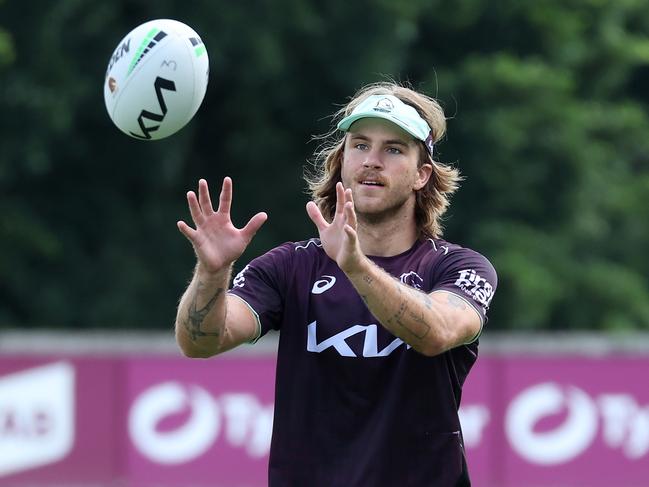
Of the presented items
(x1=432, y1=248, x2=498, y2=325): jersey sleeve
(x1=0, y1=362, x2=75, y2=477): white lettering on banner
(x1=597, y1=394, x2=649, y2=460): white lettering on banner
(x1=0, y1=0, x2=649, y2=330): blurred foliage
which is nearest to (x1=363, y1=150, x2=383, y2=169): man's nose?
(x1=432, y1=248, x2=498, y2=325): jersey sleeve

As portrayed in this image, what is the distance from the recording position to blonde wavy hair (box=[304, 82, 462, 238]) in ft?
18.1

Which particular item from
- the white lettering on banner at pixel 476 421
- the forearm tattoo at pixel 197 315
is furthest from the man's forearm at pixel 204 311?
the white lettering on banner at pixel 476 421

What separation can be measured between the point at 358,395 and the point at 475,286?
0.59 meters

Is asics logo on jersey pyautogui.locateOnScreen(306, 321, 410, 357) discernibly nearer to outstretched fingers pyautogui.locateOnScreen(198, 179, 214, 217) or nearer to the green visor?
outstretched fingers pyautogui.locateOnScreen(198, 179, 214, 217)

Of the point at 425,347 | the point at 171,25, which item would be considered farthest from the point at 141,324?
the point at 425,347

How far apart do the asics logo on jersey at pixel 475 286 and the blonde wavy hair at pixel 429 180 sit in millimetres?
319

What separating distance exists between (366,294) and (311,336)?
466 millimetres

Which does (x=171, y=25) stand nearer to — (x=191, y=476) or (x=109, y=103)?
(x=109, y=103)

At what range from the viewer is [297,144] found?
21.5 metres

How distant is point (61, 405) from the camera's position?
1323 centimetres

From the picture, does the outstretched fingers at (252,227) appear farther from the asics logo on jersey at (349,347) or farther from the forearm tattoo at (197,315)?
the asics logo on jersey at (349,347)

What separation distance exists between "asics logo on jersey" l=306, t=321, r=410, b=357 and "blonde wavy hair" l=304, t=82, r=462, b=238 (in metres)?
0.56

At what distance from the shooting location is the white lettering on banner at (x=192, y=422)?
13328mm

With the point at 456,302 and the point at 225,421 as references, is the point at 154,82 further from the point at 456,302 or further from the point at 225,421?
the point at 225,421
